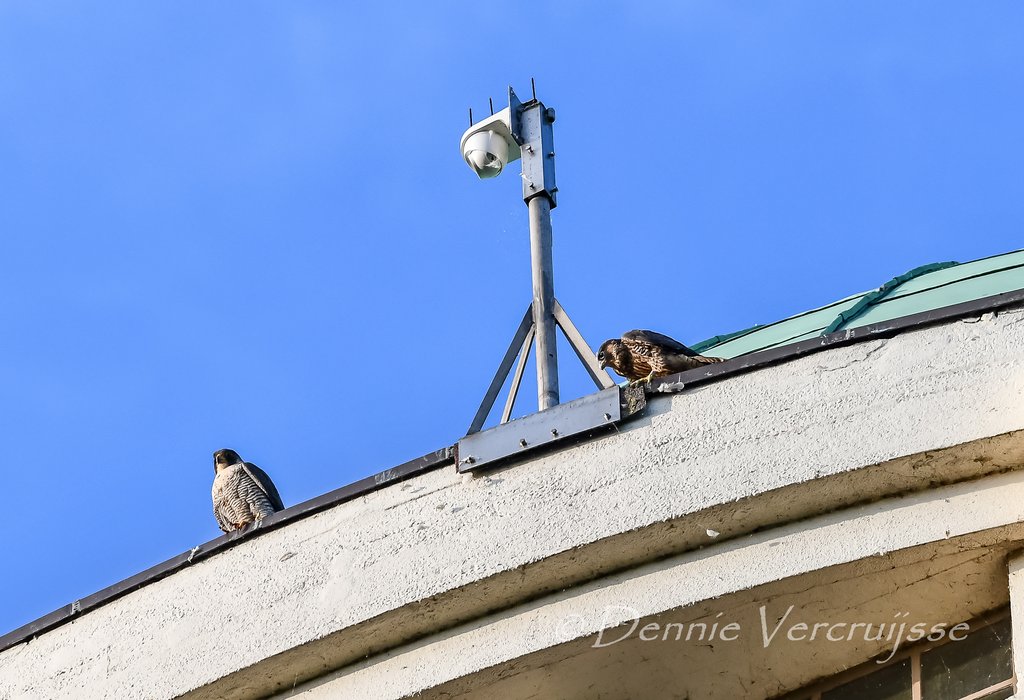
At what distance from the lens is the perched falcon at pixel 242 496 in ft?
30.5

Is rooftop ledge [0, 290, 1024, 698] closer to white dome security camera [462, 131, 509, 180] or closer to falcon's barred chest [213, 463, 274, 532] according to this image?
falcon's barred chest [213, 463, 274, 532]

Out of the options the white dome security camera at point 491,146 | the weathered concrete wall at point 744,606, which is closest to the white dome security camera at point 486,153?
the white dome security camera at point 491,146

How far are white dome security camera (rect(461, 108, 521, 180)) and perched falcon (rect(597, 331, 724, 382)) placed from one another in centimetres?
142

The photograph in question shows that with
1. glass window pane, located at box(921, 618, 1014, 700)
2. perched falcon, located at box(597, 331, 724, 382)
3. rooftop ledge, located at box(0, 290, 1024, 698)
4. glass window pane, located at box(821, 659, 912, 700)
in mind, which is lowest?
glass window pane, located at box(921, 618, 1014, 700)

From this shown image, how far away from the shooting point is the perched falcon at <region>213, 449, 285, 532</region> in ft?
30.5

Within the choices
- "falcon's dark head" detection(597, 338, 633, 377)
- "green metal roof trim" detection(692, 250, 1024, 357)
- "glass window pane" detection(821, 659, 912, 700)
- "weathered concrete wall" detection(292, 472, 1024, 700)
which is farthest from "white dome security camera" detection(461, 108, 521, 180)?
"glass window pane" detection(821, 659, 912, 700)

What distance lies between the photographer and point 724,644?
688cm

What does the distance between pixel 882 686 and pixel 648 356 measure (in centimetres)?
170

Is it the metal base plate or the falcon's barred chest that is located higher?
the falcon's barred chest

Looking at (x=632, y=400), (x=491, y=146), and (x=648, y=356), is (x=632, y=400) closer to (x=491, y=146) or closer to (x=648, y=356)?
(x=648, y=356)

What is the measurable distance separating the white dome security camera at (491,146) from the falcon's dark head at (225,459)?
238cm

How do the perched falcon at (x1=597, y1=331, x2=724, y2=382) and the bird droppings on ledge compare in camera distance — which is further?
the perched falcon at (x1=597, y1=331, x2=724, y2=382)

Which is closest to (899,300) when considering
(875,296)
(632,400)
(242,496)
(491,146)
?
(875,296)

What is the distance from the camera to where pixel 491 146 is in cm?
871
